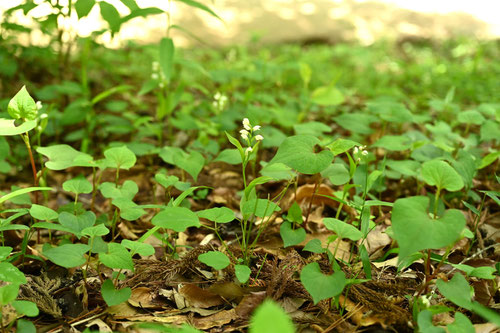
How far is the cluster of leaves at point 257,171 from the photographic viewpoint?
48.8 inches

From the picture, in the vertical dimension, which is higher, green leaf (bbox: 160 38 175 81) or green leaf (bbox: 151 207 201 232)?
green leaf (bbox: 160 38 175 81)

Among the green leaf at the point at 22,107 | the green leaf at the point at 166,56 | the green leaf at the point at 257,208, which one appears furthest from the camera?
the green leaf at the point at 166,56

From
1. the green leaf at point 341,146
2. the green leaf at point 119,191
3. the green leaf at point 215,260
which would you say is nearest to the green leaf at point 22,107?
the green leaf at point 119,191

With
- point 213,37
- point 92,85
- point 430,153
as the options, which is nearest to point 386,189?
point 430,153

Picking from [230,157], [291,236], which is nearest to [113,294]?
[291,236]

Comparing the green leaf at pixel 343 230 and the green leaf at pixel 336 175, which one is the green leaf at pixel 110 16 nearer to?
the green leaf at pixel 336 175

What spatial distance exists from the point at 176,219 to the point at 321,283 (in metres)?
0.51

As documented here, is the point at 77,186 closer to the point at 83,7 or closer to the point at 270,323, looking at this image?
the point at 83,7

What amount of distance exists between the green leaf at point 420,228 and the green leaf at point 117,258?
842 millimetres

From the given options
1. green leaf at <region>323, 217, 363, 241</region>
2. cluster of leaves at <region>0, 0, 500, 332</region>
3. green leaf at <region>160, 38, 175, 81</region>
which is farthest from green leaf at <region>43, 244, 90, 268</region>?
green leaf at <region>160, 38, 175, 81</region>

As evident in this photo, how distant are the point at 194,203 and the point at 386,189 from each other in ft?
3.56

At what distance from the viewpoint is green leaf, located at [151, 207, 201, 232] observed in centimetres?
130

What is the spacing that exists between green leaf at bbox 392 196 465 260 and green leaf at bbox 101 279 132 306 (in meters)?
0.86

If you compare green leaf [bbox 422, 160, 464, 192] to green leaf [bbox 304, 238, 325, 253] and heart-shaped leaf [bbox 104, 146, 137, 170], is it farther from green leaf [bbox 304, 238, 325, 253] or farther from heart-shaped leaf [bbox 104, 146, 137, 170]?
heart-shaped leaf [bbox 104, 146, 137, 170]
